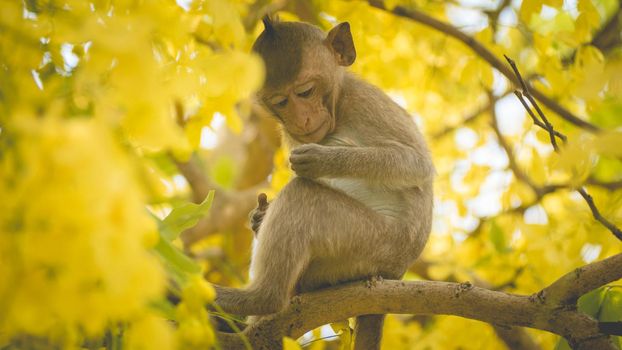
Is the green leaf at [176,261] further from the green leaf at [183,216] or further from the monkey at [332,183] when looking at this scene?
the monkey at [332,183]

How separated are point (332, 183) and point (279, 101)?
24.7 inches

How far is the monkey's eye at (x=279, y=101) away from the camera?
14.3ft

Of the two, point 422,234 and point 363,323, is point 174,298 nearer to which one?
point 363,323

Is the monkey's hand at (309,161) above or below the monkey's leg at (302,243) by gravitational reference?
above

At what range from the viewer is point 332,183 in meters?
4.36

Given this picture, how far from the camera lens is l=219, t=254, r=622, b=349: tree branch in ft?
9.68

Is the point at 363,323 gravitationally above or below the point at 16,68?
below

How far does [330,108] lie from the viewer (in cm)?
440

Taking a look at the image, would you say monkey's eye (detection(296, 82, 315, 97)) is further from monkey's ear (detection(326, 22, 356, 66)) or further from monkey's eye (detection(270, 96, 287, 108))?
monkey's ear (detection(326, 22, 356, 66))

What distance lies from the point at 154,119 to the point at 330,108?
3005mm

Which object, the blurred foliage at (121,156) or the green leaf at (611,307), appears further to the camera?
the green leaf at (611,307)

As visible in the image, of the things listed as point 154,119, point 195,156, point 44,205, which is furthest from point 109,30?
point 195,156

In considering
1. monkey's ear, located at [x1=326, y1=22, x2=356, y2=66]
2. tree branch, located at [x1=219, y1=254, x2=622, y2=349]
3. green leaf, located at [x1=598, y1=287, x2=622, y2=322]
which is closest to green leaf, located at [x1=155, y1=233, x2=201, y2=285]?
tree branch, located at [x1=219, y1=254, x2=622, y2=349]

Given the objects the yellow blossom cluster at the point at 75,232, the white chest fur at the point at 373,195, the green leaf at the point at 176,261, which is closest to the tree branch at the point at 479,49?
the white chest fur at the point at 373,195
